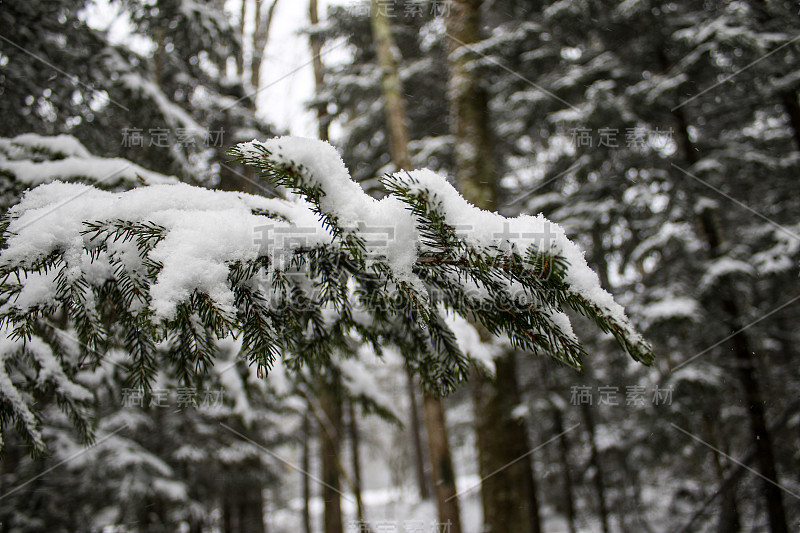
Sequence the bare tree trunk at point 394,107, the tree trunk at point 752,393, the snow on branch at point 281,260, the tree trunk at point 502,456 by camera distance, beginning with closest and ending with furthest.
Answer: the snow on branch at point 281,260, the tree trunk at point 502,456, the tree trunk at point 752,393, the bare tree trunk at point 394,107

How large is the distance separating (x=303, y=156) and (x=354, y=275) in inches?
15.0

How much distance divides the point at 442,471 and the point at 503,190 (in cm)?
500

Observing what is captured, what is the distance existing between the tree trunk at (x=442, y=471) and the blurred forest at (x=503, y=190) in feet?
0.10

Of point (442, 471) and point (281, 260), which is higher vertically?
point (281, 260)

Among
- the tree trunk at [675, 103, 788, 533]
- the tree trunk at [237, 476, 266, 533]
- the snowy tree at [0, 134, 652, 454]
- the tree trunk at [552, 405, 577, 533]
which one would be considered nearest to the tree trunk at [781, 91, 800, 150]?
the tree trunk at [675, 103, 788, 533]

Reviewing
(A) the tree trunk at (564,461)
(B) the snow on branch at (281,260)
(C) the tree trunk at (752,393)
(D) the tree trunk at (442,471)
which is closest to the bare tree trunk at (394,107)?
(D) the tree trunk at (442,471)

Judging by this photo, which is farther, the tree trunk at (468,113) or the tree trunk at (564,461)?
the tree trunk at (564,461)

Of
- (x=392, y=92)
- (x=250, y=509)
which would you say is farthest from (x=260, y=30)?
(x=250, y=509)

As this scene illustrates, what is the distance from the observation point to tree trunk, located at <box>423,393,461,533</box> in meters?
4.50

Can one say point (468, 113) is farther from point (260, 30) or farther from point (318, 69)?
point (260, 30)

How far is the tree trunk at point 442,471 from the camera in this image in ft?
14.8

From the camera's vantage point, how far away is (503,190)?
7.50 meters

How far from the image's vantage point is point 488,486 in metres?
4.04

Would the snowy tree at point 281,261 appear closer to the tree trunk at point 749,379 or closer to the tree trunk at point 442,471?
the tree trunk at point 442,471
